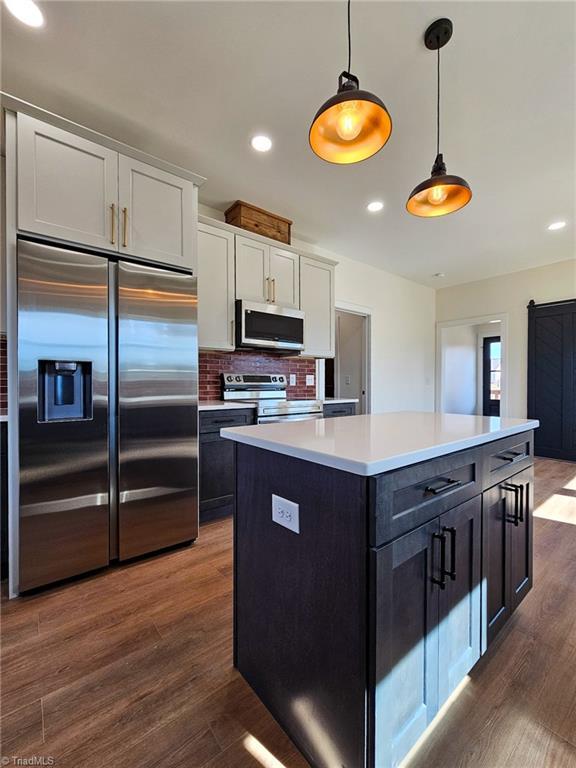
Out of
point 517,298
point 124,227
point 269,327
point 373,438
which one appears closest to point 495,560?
point 373,438

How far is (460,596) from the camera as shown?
3.72ft

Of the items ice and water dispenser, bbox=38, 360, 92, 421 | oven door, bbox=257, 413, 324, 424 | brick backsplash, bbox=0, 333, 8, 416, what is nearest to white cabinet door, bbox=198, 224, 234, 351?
oven door, bbox=257, 413, 324, 424

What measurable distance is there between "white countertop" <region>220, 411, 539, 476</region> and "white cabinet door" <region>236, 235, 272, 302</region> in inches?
78.5

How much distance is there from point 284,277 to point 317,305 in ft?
1.78

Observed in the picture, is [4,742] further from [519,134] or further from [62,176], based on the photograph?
[519,134]

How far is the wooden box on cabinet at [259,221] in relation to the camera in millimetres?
3281

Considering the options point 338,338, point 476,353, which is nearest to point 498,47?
point 338,338

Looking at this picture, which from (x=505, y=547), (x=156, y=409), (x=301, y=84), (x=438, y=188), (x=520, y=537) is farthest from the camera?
(x=156, y=409)

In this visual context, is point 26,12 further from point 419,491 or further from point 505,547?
→ point 505,547

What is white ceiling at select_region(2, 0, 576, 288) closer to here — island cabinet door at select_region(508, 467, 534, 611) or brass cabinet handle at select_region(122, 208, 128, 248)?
brass cabinet handle at select_region(122, 208, 128, 248)

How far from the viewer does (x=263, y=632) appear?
45.5 inches

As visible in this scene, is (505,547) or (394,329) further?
(394,329)

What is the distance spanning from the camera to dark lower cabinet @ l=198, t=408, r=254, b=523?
103 inches

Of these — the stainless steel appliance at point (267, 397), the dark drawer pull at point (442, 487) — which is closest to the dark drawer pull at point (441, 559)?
the dark drawer pull at point (442, 487)
